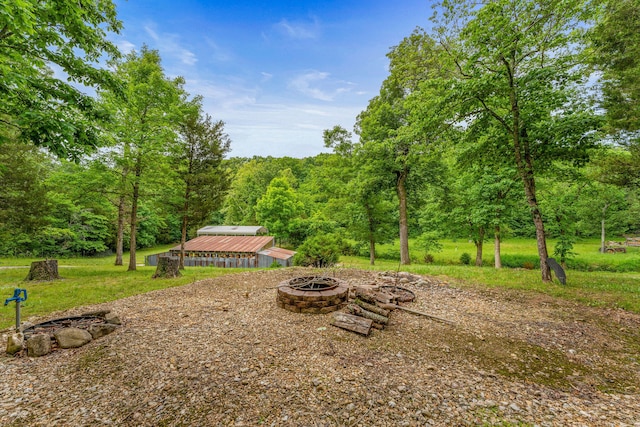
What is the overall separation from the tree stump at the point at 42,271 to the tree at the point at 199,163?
15.2 ft

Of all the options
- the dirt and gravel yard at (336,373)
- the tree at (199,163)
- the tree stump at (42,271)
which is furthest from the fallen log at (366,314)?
the tree stump at (42,271)

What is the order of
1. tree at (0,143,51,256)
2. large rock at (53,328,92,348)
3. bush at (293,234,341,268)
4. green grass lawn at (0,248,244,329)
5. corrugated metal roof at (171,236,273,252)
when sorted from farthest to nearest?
corrugated metal roof at (171,236,273,252)
bush at (293,234,341,268)
tree at (0,143,51,256)
green grass lawn at (0,248,244,329)
large rock at (53,328,92,348)

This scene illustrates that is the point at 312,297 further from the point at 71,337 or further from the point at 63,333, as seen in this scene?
the point at 63,333

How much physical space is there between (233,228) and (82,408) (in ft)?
77.3

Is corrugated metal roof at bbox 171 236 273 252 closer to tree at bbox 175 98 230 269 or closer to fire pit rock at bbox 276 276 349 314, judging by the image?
tree at bbox 175 98 230 269

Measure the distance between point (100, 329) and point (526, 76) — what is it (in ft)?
38.3

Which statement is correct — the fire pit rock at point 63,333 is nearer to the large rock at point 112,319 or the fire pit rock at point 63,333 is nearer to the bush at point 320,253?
the large rock at point 112,319

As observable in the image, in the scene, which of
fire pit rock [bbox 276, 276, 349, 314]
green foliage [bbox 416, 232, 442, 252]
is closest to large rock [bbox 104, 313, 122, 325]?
fire pit rock [bbox 276, 276, 349, 314]

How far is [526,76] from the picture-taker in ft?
22.3

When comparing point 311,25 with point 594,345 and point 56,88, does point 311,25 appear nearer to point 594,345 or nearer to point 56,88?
point 56,88

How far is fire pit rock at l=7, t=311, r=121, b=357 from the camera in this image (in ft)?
12.7

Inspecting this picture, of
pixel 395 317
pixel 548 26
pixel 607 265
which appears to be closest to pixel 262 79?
pixel 548 26

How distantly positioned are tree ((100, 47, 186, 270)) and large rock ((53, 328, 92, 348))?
8.65m

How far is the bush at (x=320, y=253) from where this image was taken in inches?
464
